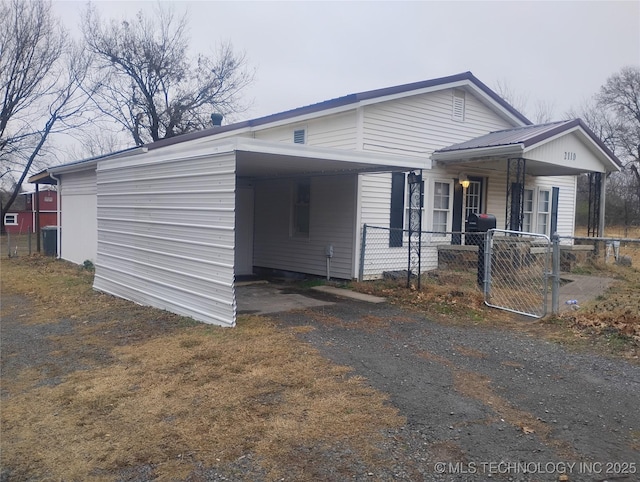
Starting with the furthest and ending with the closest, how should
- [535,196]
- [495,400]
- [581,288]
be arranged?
[535,196], [581,288], [495,400]

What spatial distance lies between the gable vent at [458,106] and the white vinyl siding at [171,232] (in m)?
7.62

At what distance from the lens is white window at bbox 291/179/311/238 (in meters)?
11.9

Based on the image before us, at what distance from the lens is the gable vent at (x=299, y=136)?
11.4 meters

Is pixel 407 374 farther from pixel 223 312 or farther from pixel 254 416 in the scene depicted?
pixel 223 312

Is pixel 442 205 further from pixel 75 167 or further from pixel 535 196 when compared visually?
pixel 75 167

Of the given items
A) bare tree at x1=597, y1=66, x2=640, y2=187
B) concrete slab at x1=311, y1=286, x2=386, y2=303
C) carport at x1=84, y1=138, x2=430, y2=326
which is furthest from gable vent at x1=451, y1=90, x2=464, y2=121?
bare tree at x1=597, y1=66, x2=640, y2=187

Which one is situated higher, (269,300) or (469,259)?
(469,259)

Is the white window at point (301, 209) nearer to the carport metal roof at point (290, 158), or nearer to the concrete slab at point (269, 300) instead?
the carport metal roof at point (290, 158)

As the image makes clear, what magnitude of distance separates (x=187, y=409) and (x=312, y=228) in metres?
7.80

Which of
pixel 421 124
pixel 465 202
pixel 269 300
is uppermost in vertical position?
pixel 421 124

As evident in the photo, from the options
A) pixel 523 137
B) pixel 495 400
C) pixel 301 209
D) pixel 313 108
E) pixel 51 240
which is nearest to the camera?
pixel 495 400

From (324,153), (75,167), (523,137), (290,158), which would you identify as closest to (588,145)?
(523,137)

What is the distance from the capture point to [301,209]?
39.7ft

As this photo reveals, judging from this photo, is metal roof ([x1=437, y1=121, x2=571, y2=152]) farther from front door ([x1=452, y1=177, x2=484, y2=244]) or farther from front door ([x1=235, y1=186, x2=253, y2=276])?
front door ([x1=235, y1=186, x2=253, y2=276])
